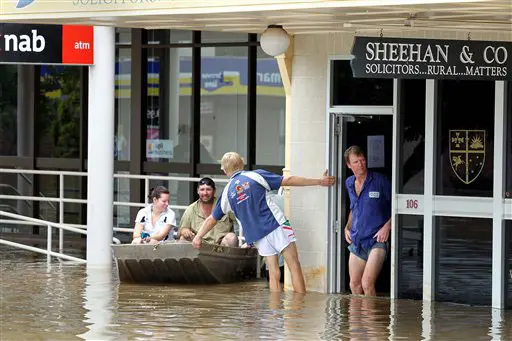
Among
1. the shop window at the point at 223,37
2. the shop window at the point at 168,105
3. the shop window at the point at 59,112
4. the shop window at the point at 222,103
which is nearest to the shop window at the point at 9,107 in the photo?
the shop window at the point at 59,112

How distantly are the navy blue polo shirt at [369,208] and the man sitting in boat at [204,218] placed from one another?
181cm

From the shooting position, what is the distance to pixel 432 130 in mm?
13617

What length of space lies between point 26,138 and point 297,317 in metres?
10.1

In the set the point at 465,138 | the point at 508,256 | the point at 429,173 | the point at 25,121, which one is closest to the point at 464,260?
the point at 508,256

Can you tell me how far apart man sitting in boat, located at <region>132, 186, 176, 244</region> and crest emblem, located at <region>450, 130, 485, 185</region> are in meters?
3.48

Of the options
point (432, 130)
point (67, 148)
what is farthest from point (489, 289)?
point (67, 148)

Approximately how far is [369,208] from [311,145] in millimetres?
1005

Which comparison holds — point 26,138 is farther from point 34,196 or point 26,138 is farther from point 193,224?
point 193,224

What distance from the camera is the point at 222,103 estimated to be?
1961cm

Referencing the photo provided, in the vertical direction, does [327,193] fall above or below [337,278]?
above

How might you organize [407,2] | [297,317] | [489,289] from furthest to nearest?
[489,289]
[297,317]
[407,2]

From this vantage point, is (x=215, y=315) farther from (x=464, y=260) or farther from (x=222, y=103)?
(x=222, y=103)

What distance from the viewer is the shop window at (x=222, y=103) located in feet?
63.8

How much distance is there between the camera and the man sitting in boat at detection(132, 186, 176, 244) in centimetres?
1544
